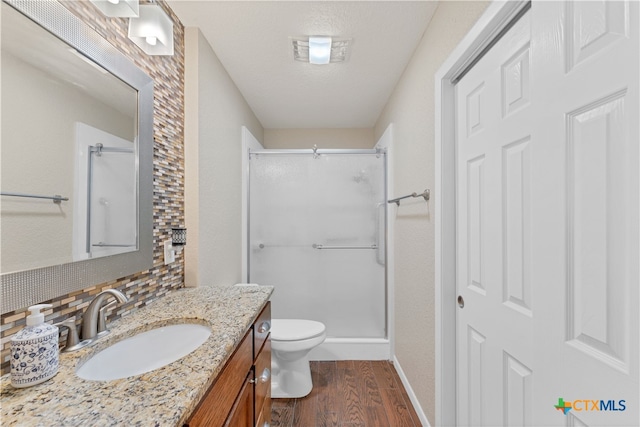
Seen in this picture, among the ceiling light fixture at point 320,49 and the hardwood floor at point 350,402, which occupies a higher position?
the ceiling light fixture at point 320,49

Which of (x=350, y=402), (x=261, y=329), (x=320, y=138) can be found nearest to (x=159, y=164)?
(x=261, y=329)

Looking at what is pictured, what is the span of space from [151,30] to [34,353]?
1200 mm

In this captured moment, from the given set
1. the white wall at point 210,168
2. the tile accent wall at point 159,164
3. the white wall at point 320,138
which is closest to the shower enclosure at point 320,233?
the white wall at point 210,168

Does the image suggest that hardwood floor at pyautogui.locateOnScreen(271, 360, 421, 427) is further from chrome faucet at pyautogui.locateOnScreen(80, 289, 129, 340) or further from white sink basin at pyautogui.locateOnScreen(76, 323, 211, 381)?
chrome faucet at pyautogui.locateOnScreen(80, 289, 129, 340)

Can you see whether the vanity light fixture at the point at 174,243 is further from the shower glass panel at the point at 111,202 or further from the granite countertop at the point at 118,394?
the granite countertop at the point at 118,394

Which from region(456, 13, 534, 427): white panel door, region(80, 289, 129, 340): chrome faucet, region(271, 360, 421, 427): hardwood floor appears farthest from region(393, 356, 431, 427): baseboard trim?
region(80, 289, 129, 340): chrome faucet

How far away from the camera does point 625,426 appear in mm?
602

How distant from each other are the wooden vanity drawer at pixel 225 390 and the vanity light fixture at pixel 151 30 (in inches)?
50.0

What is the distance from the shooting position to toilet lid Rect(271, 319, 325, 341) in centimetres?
197

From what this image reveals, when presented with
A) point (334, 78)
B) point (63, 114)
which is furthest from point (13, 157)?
point (334, 78)

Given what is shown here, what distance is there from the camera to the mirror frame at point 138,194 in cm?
75

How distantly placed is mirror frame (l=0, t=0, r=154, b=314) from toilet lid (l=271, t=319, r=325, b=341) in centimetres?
106

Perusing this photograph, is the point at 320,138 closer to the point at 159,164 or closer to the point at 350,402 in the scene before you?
the point at 159,164

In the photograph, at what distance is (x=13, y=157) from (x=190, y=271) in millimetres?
987
